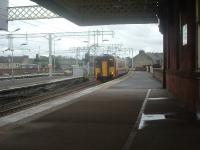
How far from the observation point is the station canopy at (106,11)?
33.5 metres

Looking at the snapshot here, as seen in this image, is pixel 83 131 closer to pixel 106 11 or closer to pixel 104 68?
pixel 106 11

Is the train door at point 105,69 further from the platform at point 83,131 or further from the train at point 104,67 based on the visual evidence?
the platform at point 83,131

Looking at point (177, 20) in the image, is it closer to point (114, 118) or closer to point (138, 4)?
point (114, 118)

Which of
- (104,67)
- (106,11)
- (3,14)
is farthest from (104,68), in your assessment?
(106,11)

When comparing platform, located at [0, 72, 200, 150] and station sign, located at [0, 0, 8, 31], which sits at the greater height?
station sign, located at [0, 0, 8, 31]

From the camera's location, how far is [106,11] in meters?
38.7

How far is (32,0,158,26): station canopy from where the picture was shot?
3345 centimetres

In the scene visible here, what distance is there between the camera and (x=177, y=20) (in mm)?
23172

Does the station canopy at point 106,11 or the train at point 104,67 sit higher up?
the station canopy at point 106,11

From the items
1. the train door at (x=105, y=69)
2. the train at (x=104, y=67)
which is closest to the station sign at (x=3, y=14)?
the train at (x=104, y=67)

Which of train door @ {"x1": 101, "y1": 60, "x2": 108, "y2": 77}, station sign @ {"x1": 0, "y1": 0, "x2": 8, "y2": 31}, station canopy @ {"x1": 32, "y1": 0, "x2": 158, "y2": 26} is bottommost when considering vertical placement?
train door @ {"x1": 101, "y1": 60, "x2": 108, "y2": 77}

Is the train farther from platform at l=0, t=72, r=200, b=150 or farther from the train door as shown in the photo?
platform at l=0, t=72, r=200, b=150

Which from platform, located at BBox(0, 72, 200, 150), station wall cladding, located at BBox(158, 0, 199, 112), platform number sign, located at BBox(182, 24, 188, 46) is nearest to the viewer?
platform, located at BBox(0, 72, 200, 150)

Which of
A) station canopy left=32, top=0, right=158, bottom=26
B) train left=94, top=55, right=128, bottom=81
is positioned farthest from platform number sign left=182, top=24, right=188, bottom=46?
train left=94, top=55, right=128, bottom=81
